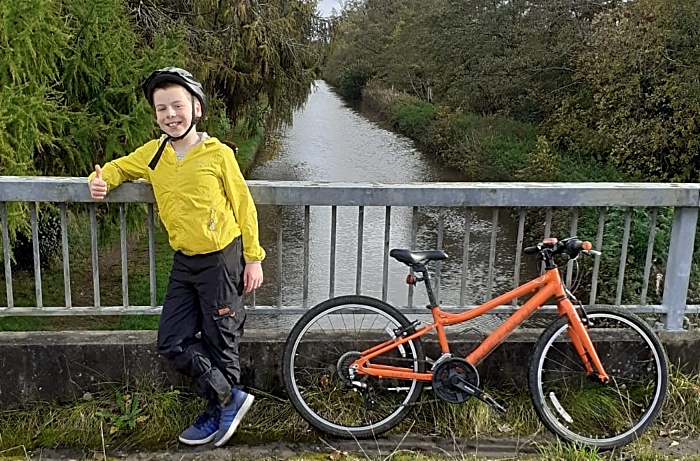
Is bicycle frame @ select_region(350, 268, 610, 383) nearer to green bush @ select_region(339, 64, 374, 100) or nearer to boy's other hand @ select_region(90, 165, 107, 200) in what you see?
boy's other hand @ select_region(90, 165, 107, 200)

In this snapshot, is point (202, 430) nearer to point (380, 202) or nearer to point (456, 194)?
point (380, 202)

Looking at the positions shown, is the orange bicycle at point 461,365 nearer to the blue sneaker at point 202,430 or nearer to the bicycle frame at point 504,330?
the bicycle frame at point 504,330

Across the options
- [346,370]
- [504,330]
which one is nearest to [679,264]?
[504,330]

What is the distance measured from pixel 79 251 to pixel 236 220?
7199 millimetres

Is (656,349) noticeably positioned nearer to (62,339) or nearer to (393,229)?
(62,339)

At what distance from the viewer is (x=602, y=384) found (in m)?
3.64

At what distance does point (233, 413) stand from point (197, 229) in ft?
3.10

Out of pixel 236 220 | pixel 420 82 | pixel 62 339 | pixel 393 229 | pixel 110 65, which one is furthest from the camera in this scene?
pixel 420 82

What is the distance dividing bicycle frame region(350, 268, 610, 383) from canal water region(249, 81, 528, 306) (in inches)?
15.7

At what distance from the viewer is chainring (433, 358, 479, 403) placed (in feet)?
11.0

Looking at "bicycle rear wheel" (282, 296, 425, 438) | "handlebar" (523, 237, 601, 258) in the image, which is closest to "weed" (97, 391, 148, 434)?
"bicycle rear wheel" (282, 296, 425, 438)

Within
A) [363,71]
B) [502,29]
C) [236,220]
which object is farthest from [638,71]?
[363,71]

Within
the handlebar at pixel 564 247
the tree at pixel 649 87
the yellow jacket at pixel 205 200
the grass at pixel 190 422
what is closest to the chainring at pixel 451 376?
the grass at pixel 190 422

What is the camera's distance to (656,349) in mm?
3379
